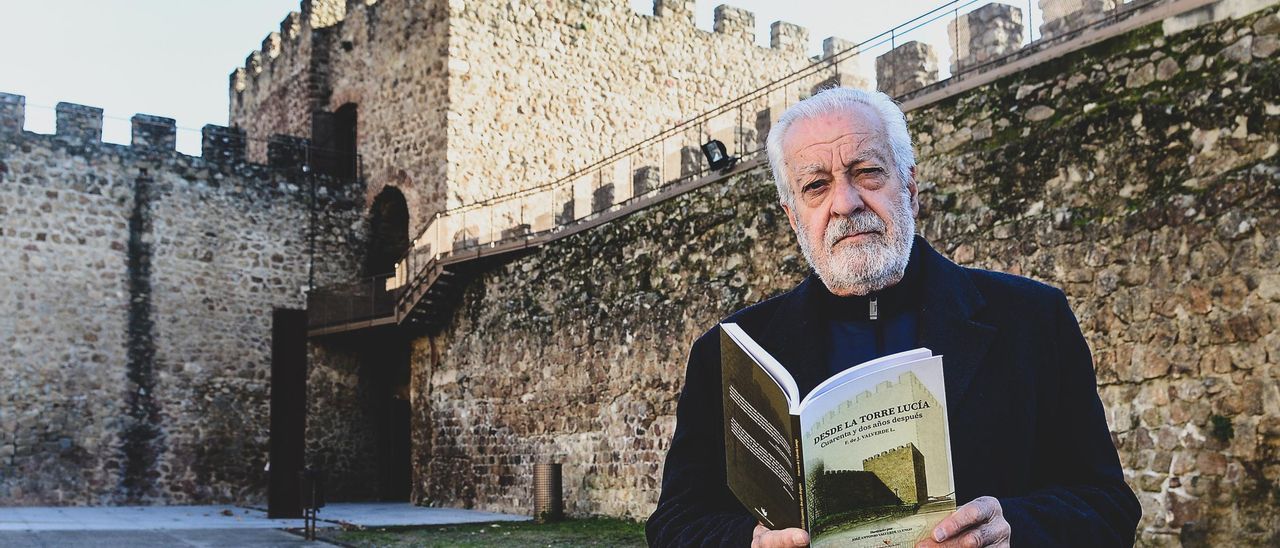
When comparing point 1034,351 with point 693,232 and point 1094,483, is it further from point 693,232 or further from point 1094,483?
point 693,232

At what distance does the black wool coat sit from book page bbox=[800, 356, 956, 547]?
7.0 inches

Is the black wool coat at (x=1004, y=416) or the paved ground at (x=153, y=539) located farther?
the paved ground at (x=153, y=539)

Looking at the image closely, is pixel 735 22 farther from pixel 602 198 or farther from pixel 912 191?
pixel 912 191

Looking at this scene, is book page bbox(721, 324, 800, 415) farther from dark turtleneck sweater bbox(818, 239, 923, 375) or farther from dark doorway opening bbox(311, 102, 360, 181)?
dark doorway opening bbox(311, 102, 360, 181)

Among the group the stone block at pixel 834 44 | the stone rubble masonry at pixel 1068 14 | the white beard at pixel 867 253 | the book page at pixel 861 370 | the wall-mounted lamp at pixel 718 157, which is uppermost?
the stone block at pixel 834 44

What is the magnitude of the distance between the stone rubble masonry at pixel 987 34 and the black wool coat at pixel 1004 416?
747 cm

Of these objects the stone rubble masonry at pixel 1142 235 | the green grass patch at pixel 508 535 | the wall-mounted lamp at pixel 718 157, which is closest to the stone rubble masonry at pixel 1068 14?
the stone rubble masonry at pixel 1142 235

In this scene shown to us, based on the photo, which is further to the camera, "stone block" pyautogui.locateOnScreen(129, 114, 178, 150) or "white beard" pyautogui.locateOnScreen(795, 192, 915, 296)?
"stone block" pyautogui.locateOnScreen(129, 114, 178, 150)

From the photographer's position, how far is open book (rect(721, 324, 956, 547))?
174cm

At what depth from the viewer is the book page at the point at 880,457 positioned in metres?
1.74

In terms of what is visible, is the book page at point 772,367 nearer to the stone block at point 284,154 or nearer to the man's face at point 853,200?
the man's face at point 853,200

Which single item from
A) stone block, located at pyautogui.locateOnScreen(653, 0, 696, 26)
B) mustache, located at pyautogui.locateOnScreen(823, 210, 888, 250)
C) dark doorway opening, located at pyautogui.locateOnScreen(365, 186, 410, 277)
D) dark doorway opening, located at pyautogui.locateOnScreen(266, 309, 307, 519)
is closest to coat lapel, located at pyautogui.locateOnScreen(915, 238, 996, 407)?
mustache, located at pyautogui.locateOnScreen(823, 210, 888, 250)


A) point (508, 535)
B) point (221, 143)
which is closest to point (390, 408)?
→ point (221, 143)

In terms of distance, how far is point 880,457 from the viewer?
175cm
